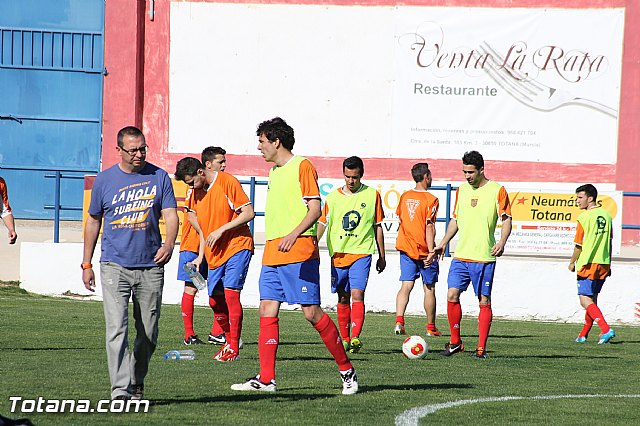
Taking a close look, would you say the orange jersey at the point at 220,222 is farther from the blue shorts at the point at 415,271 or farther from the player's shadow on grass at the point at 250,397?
the blue shorts at the point at 415,271

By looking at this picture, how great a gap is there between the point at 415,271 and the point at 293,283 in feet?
23.5

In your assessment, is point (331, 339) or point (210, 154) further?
point (210, 154)

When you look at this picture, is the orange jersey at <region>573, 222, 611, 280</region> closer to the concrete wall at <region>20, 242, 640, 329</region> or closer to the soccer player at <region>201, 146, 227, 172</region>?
the concrete wall at <region>20, 242, 640, 329</region>

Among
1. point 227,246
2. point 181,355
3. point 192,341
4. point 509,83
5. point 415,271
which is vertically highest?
point 509,83

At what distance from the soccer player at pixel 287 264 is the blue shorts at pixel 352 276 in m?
4.15

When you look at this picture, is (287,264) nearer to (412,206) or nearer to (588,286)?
(412,206)

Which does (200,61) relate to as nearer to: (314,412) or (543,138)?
(543,138)

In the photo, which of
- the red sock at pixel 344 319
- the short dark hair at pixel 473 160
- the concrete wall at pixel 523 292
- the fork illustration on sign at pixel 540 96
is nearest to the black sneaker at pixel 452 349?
the red sock at pixel 344 319

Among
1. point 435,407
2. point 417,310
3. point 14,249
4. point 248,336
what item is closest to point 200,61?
point 14,249

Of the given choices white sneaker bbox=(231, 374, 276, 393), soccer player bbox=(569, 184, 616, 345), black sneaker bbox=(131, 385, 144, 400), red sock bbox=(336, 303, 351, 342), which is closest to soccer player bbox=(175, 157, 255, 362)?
red sock bbox=(336, 303, 351, 342)

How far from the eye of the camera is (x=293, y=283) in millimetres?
8641

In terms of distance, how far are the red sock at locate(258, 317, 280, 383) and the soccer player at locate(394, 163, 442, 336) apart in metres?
6.70

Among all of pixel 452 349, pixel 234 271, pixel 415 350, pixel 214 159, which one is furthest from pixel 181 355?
pixel 452 349

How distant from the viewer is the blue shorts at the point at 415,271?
51.1 ft
